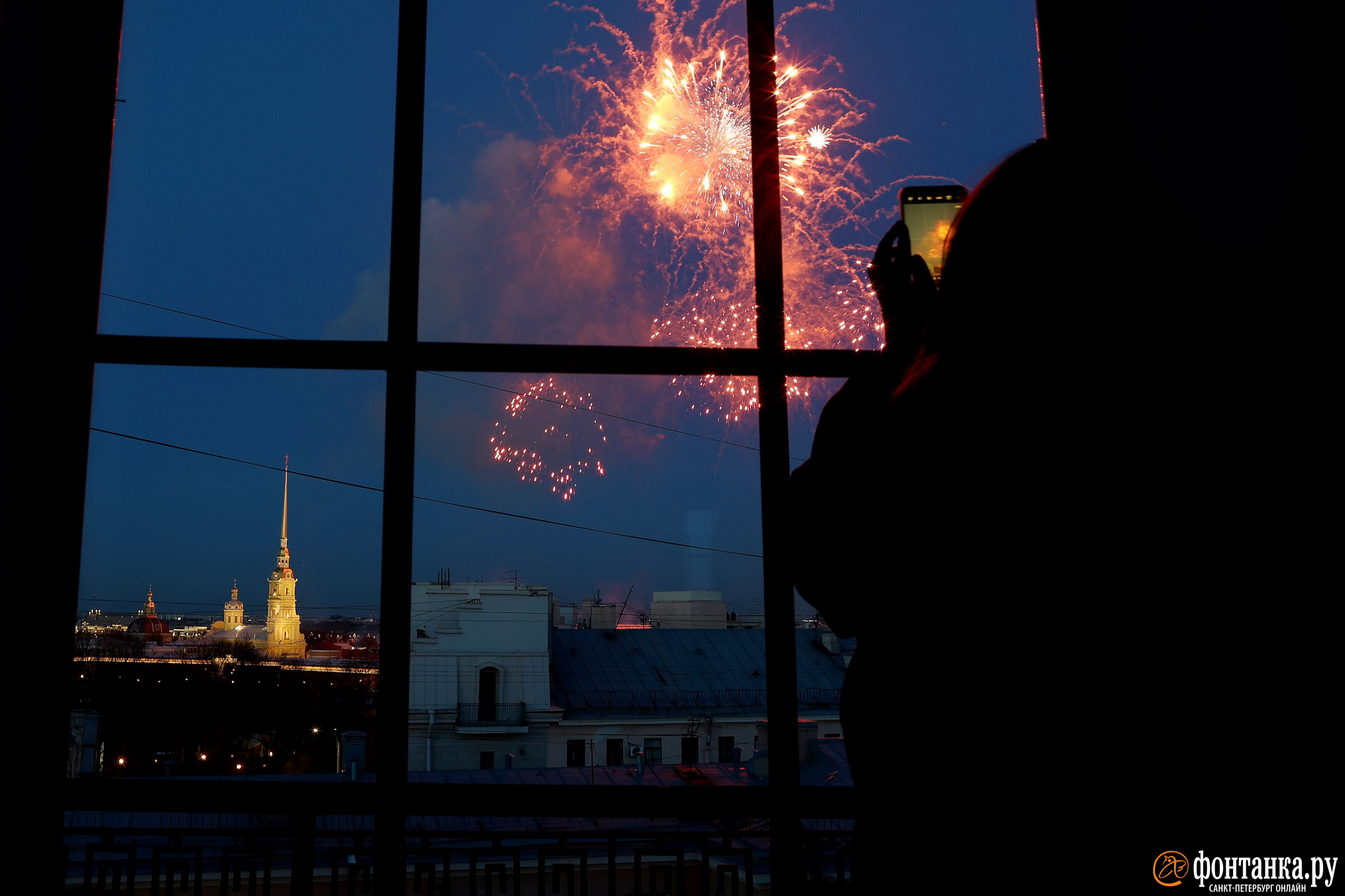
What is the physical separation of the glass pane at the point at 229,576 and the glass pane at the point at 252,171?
214 mm

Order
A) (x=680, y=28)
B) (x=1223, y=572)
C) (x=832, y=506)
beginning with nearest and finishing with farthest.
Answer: (x=1223, y=572)
(x=832, y=506)
(x=680, y=28)

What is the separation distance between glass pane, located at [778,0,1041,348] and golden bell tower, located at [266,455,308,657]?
143 centimetres

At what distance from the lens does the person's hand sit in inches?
32.5

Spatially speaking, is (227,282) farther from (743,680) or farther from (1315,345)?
(1315,345)

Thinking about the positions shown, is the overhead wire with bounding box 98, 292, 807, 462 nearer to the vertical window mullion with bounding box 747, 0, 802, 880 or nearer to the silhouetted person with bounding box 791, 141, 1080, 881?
the vertical window mullion with bounding box 747, 0, 802, 880

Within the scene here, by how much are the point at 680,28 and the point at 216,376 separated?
5.02 feet

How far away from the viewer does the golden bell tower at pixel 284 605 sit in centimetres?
185

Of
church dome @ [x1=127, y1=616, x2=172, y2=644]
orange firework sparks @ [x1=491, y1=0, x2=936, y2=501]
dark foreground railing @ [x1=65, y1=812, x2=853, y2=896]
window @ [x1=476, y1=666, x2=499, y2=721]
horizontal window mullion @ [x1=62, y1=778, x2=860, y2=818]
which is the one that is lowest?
dark foreground railing @ [x1=65, y1=812, x2=853, y2=896]

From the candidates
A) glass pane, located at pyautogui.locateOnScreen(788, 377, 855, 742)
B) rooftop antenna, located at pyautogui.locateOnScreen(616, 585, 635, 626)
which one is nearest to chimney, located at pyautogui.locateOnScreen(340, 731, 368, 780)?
rooftop antenna, located at pyautogui.locateOnScreen(616, 585, 635, 626)

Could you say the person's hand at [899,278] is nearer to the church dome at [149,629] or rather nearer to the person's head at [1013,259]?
Answer: the person's head at [1013,259]

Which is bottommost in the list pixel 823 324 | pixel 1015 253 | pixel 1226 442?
pixel 1226 442

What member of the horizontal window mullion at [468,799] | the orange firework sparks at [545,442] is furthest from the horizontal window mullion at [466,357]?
the horizontal window mullion at [468,799]

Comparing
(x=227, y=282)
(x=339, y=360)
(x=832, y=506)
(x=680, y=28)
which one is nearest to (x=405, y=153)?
(x=339, y=360)

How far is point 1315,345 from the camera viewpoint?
2.08 ft
